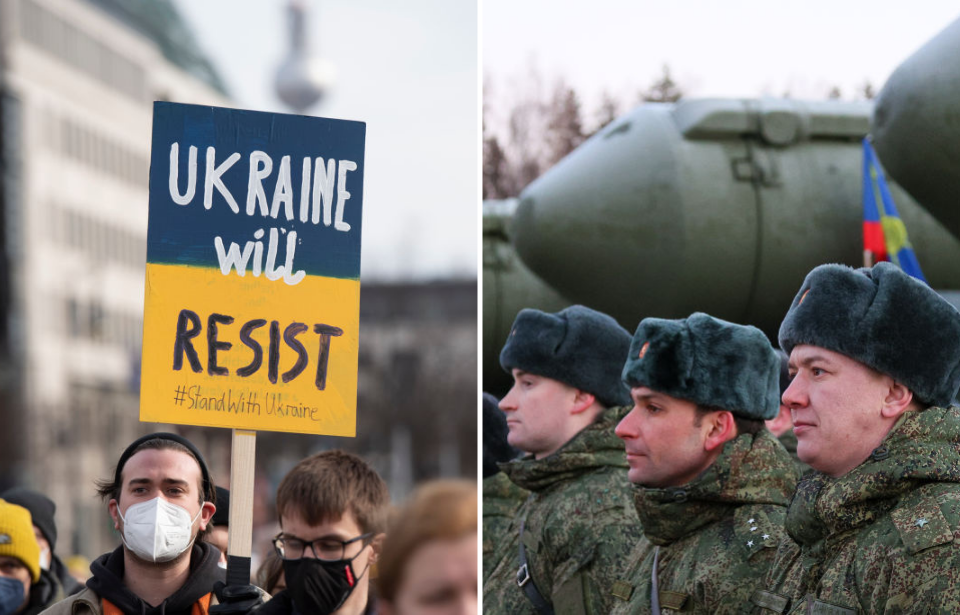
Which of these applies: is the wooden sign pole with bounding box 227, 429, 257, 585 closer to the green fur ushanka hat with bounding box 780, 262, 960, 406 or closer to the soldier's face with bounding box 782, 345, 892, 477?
the soldier's face with bounding box 782, 345, 892, 477

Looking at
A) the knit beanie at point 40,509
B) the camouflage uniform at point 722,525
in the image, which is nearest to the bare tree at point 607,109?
the knit beanie at point 40,509

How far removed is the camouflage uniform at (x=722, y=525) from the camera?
538 centimetres

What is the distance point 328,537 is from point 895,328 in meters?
1.59

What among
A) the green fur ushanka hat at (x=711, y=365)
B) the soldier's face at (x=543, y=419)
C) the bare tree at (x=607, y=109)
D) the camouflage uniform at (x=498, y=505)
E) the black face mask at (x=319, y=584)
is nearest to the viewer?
the black face mask at (x=319, y=584)

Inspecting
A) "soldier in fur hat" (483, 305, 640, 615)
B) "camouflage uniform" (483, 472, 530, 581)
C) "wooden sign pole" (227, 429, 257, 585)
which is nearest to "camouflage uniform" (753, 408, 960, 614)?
"wooden sign pole" (227, 429, 257, 585)

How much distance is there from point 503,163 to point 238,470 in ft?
20.5

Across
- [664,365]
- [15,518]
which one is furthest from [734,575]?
[15,518]

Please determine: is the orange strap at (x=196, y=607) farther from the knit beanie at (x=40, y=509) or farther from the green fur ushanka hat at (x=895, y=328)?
the knit beanie at (x=40, y=509)

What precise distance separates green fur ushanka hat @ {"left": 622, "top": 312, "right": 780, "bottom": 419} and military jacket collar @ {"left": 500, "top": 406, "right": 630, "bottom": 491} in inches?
42.6

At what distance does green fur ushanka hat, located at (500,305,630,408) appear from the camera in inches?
274

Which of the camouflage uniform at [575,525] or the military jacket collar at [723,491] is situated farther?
the camouflage uniform at [575,525]

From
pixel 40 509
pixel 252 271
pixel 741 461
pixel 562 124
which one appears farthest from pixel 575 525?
pixel 562 124

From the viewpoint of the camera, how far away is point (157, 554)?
195 inches

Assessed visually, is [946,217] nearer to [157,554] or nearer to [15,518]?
[157,554]
